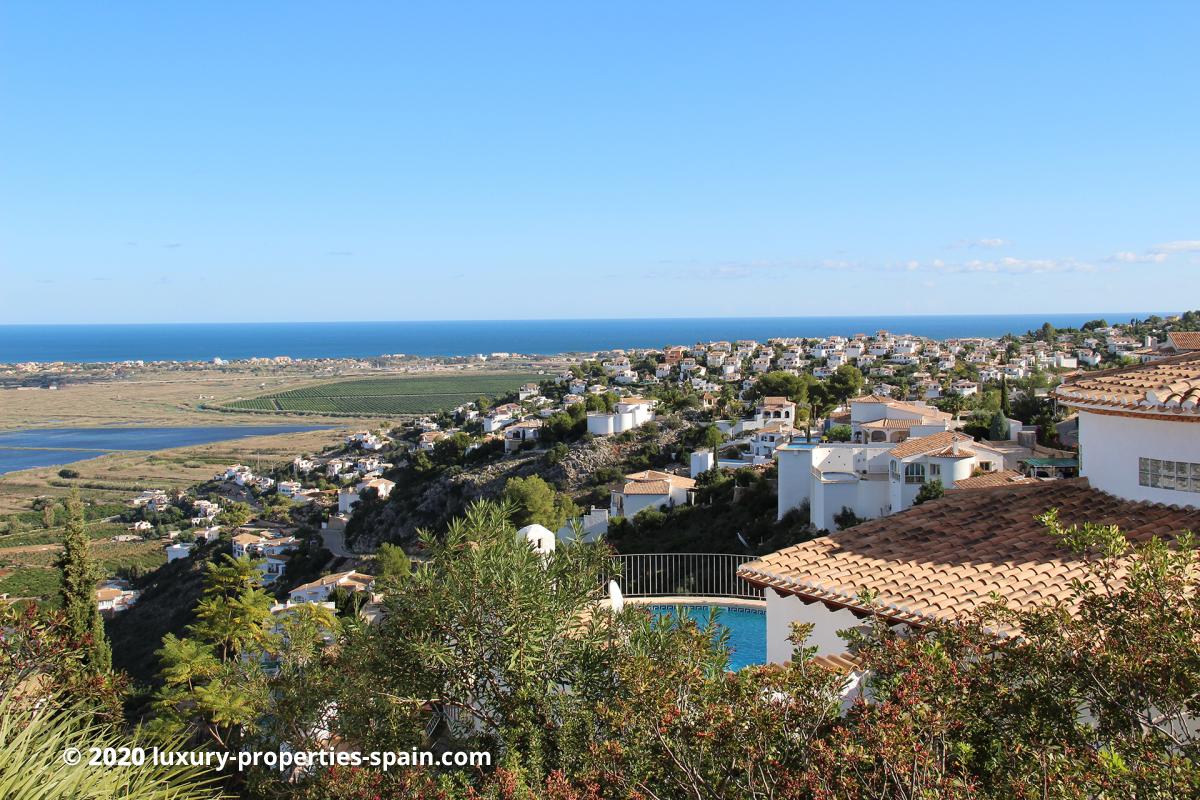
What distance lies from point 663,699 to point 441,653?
1.58m

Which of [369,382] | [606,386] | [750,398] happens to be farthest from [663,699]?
[369,382]

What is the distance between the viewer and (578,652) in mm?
4898

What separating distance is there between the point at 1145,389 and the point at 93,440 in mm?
107157

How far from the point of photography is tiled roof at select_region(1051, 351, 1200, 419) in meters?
6.07

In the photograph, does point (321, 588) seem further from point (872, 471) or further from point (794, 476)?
point (872, 471)

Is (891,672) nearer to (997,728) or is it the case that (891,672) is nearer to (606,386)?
(997,728)

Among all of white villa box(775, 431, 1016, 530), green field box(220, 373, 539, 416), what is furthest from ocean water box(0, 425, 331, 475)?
white villa box(775, 431, 1016, 530)

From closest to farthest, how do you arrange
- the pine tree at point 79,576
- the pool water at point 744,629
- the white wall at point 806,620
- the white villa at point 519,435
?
the white wall at point 806,620, the pool water at point 744,629, the pine tree at point 79,576, the white villa at point 519,435

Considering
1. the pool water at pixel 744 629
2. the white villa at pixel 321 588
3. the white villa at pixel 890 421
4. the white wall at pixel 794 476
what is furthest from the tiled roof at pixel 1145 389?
the white villa at pixel 321 588

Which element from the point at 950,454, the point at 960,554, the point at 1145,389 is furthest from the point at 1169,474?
the point at 950,454

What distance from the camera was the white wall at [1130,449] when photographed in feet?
20.1

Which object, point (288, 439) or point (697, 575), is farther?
point (288, 439)

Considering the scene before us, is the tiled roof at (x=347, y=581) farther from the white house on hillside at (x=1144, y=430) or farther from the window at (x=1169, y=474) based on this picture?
the window at (x=1169, y=474)

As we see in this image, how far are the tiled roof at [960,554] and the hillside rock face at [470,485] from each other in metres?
34.1
